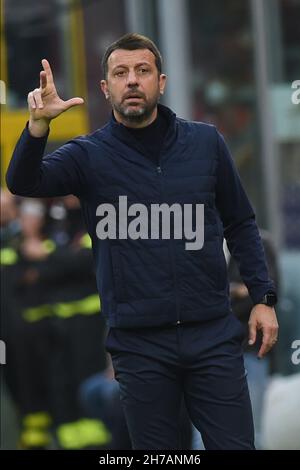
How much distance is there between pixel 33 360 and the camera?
416 inches

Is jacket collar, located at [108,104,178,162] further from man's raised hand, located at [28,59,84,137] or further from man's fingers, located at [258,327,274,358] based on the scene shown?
man's fingers, located at [258,327,274,358]

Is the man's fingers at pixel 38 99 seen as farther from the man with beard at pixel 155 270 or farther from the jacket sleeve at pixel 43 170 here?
the man with beard at pixel 155 270

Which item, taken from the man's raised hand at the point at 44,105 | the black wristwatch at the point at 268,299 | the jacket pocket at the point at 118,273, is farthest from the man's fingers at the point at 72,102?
the black wristwatch at the point at 268,299

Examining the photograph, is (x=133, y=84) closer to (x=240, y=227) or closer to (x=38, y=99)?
(x=38, y=99)

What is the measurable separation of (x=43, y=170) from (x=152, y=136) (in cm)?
42

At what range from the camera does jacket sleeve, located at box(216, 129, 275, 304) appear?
5602 millimetres

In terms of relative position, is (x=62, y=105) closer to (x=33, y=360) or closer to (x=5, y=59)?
(x=33, y=360)

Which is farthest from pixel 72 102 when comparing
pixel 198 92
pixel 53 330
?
pixel 198 92

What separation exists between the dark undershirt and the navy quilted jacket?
0.07 ft

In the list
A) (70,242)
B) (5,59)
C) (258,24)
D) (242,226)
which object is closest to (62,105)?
(242,226)

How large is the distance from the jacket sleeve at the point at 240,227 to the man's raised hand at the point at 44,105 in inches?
25.6

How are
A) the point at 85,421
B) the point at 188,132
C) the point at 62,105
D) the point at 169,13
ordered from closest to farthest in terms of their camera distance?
the point at 62,105, the point at 188,132, the point at 85,421, the point at 169,13

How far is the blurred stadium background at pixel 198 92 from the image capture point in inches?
409

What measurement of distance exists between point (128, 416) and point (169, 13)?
6.36 meters
